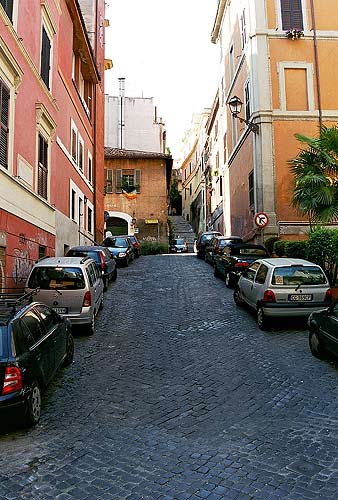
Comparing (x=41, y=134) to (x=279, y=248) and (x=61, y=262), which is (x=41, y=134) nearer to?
(x=61, y=262)

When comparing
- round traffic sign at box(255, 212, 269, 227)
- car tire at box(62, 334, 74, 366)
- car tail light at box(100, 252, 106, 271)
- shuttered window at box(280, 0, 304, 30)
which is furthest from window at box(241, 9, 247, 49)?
car tire at box(62, 334, 74, 366)

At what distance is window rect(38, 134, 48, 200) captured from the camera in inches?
590

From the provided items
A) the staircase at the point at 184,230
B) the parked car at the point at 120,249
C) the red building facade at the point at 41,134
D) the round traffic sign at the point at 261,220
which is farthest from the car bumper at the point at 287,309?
the staircase at the point at 184,230

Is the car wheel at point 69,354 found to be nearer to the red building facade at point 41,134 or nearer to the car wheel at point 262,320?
the red building facade at point 41,134

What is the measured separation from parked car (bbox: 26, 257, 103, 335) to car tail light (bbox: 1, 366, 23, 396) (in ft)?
15.4

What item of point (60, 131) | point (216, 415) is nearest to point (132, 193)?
point (60, 131)

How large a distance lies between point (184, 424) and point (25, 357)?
2.03 m

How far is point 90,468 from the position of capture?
4.37 metres

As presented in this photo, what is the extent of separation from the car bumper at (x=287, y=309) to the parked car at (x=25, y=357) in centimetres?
491

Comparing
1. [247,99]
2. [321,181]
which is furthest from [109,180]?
[321,181]

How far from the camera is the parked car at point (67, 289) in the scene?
32.3 feet

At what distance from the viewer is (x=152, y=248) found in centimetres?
3853

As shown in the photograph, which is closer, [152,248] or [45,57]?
[45,57]

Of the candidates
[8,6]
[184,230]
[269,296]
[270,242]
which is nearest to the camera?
[269,296]
